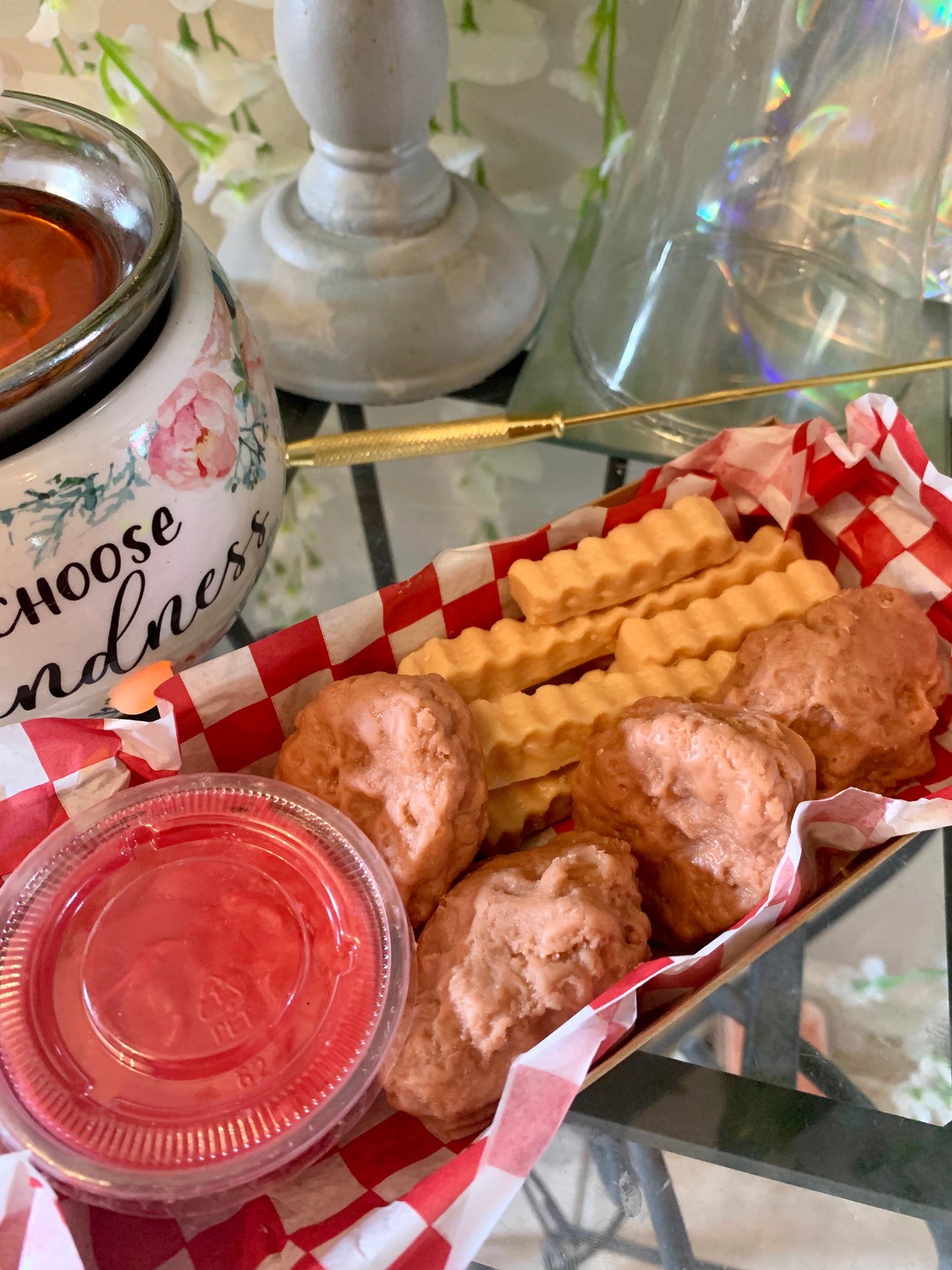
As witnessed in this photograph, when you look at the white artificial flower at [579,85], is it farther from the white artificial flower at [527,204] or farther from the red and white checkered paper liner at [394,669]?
the red and white checkered paper liner at [394,669]

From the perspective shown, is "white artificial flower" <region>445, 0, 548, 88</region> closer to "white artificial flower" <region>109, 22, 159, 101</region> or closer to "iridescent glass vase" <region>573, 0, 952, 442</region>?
"iridescent glass vase" <region>573, 0, 952, 442</region>

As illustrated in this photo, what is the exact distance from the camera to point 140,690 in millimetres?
504

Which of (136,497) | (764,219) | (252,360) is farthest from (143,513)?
(764,219)

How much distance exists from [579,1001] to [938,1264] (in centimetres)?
24

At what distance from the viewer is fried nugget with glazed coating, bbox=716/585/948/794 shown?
1.72ft

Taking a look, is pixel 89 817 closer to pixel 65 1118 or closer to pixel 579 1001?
pixel 65 1118

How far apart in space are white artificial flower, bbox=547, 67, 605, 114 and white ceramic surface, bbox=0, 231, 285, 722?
0.48 m

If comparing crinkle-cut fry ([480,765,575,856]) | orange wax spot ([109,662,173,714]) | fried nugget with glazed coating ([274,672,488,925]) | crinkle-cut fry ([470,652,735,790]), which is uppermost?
orange wax spot ([109,662,173,714])

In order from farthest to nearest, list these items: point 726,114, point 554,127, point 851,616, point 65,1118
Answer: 1. point 554,127
2. point 726,114
3. point 851,616
4. point 65,1118

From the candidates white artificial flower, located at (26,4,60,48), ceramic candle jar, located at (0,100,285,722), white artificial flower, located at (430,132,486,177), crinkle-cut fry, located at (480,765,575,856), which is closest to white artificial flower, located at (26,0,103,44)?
white artificial flower, located at (26,4,60,48)

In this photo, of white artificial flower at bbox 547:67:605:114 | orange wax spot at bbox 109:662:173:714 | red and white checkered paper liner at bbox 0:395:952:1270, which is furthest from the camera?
white artificial flower at bbox 547:67:605:114

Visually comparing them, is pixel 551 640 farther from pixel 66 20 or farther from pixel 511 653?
pixel 66 20

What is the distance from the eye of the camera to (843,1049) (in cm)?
56

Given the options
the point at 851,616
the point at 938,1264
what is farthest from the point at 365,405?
the point at 938,1264
